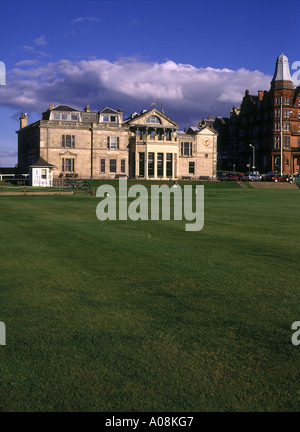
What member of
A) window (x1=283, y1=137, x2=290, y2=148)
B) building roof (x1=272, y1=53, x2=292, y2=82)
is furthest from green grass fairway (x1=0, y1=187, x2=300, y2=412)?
building roof (x1=272, y1=53, x2=292, y2=82)

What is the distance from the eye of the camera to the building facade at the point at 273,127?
101m

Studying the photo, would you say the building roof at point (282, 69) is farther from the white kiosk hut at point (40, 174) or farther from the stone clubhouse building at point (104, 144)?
the white kiosk hut at point (40, 174)

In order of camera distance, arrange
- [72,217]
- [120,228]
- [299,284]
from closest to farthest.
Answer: [299,284], [120,228], [72,217]

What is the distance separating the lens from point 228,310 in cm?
789

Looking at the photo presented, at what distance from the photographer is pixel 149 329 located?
693 cm

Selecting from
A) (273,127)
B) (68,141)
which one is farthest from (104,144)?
(273,127)

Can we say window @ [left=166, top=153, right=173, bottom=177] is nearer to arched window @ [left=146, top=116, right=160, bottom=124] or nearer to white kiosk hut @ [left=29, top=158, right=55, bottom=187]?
arched window @ [left=146, top=116, right=160, bottom=124]

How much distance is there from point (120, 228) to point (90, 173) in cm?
6563

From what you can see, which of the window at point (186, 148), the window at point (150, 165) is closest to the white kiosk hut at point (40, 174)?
the window at point (150, 165)

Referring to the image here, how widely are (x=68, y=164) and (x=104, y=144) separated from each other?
741 centimetres

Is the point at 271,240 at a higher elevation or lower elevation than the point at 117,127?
lower

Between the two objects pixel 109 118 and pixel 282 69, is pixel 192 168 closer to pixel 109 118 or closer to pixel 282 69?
pixel 109 118

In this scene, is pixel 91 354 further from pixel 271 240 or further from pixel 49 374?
pixel 271 240
